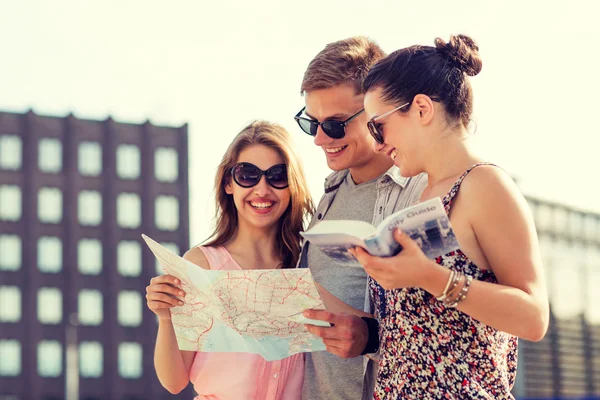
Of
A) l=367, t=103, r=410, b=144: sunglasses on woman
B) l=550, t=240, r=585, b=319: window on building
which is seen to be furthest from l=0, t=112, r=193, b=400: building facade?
l=367, t=103, r=410, b=144: sunglasses on woman

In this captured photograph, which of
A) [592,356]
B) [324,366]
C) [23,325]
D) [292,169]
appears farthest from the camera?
[592,356]

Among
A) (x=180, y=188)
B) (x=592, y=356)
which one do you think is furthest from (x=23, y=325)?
(x=592, y=356)

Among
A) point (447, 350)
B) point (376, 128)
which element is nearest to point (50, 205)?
point (376, 128)

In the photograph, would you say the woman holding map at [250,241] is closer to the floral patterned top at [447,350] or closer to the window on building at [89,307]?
the floral patterned top at [447,350]

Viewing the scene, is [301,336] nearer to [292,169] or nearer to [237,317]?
[237,317]

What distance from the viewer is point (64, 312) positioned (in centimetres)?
5681

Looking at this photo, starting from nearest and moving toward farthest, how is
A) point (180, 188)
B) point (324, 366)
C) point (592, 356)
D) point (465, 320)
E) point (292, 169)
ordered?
point (465, 320) → point (324, 366) → point (292, 169) → point (180, 188) → point (592, 356)

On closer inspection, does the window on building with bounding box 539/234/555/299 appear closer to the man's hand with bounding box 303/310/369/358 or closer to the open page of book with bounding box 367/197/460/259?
the man's hand with bounding box 303/310/369/358

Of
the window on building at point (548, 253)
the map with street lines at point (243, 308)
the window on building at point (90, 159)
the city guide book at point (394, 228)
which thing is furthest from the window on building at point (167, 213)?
the city guide book at point (394, 228)

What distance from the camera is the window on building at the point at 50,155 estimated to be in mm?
58562

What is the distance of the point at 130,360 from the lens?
2271 inches

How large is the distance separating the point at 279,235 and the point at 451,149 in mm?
1442

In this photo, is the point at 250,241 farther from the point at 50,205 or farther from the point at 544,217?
the point at 544,217

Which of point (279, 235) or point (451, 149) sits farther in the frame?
point (279, 235)
